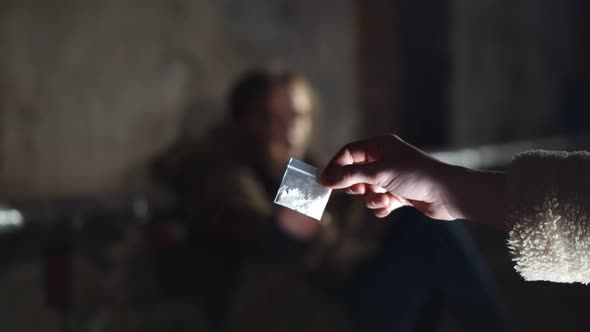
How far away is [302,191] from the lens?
3.07ft

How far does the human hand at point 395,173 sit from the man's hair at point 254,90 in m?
1.20

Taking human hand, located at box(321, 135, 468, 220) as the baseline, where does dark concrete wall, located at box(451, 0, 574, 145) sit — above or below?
above

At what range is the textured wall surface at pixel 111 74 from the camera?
2018 millimetres

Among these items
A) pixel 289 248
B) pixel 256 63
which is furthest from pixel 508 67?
pixel 289 248

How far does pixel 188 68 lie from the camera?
2473 millimetres

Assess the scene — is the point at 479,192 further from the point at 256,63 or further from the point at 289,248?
the point at 256,63

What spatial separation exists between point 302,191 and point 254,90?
121 centimetres

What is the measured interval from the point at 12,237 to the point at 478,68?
2.96m

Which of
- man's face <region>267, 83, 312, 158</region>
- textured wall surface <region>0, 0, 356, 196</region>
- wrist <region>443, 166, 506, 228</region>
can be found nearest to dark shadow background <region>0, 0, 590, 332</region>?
textured wall surface <region>0, 0, 356, 196</region>

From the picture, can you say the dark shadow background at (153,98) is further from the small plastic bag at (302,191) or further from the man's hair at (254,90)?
the small plastic bag at (302,191)

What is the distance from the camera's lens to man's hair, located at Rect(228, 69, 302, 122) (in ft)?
Answer: 6.80

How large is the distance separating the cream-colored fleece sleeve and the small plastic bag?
29cm

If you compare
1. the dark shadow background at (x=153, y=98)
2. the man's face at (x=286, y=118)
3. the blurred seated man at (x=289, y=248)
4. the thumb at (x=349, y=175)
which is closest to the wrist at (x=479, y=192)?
the thumb at (x=349, y=175)

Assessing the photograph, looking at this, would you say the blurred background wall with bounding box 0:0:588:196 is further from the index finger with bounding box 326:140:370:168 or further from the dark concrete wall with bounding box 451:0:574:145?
the index finger with bounding box 326:140:370:168
